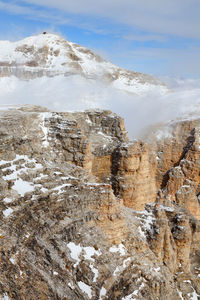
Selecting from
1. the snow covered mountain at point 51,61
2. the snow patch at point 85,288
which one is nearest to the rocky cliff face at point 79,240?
the snow patch at point 85,288

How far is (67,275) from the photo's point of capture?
58.8 feet

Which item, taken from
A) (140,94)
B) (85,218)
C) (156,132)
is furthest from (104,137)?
(140,94)

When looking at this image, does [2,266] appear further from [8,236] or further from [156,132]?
[156,132]

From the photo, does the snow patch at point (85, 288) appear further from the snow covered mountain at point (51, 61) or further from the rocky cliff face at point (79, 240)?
the snow covered mountain at point (51, 61)

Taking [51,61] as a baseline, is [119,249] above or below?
below

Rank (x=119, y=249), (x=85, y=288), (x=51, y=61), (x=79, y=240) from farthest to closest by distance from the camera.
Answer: (x=51, y=61), (x=119, y=249), (x=79, y=240), (x=85, y=288)

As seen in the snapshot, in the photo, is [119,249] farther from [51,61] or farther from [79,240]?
[51,61]

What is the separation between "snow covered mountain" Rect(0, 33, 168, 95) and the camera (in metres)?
86.9

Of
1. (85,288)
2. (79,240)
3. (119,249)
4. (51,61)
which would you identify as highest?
(51,61)

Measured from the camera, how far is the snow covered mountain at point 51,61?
285 feet

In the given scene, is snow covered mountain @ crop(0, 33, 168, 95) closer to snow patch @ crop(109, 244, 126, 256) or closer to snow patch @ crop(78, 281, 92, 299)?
snow patch @ crop(109, 244, 126, 256)

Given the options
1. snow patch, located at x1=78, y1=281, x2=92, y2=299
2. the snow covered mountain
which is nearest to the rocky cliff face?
snow patch, located at x1=78, y1=281, x2=92, y2=299

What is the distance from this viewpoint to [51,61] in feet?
293

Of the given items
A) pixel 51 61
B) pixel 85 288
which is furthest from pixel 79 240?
pixel 51 61
